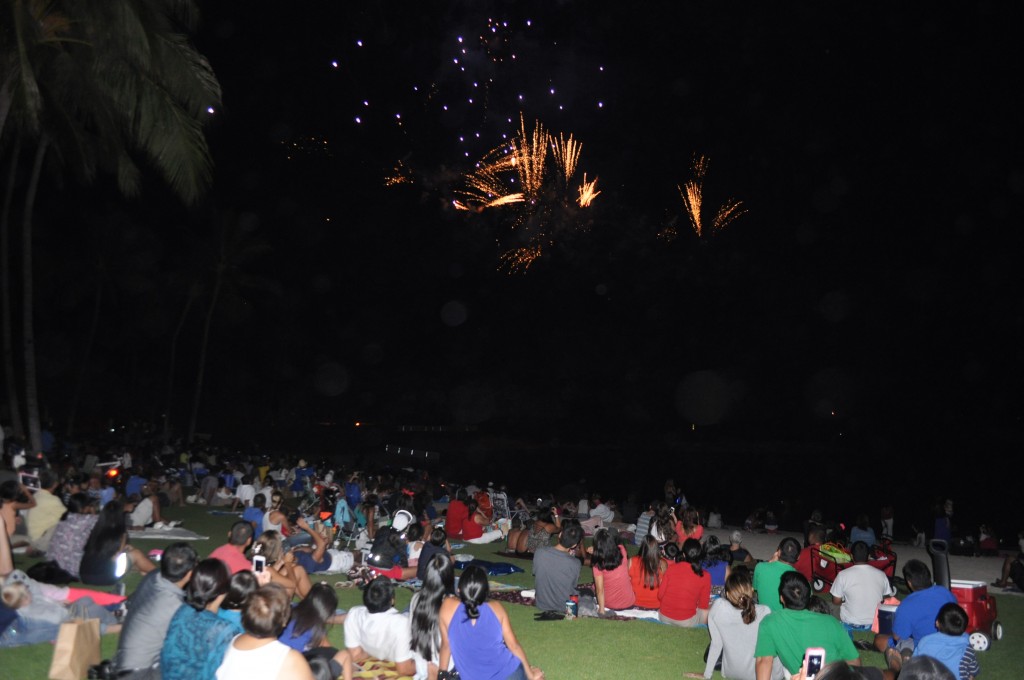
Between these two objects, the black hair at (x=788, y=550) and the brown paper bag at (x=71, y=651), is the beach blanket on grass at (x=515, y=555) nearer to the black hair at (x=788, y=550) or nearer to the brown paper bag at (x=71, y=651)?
the black hair at (x=788, y=550)

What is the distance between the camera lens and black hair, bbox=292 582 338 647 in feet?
22.2

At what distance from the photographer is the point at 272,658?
462 centimetres

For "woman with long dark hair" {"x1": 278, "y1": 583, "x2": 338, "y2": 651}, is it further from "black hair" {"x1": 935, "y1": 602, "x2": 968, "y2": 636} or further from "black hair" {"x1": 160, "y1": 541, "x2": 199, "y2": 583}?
"black hair" {"x1": 935, "y1": 602, "x2": 968, "y2": 636}

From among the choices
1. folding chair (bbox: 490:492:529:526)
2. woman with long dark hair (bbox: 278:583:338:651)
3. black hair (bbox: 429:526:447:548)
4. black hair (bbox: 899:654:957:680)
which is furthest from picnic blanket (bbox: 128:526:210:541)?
black hair (bbox: 899:654:957:680)

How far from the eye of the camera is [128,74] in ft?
50.8

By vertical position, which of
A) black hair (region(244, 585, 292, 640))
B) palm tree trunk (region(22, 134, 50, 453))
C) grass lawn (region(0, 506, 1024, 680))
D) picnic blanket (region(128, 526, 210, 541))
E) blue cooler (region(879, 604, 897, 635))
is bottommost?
grass lawn (region(0, 506, 1024, 680))

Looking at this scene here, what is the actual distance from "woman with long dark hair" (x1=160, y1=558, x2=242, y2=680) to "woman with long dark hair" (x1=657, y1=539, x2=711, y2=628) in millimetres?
5881

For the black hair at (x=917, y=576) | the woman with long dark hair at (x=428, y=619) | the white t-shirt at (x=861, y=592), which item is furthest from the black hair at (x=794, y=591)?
the white t-shirt at (x=861, y=592)

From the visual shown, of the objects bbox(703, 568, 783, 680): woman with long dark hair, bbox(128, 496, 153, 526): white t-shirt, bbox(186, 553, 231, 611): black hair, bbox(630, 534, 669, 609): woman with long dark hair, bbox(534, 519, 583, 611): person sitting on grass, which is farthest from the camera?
bbox(128, 496, 153, 526): white t-shirt

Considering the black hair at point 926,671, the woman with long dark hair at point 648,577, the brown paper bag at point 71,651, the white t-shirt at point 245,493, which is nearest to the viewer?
the black hair at point 926,671

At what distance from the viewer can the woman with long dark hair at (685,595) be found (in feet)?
33.6

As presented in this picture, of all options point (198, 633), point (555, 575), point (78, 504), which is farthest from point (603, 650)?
point (78, 504)

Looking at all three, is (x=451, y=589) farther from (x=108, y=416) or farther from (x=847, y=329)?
(x=847, y=329)

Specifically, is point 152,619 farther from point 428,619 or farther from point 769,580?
point 769,580
